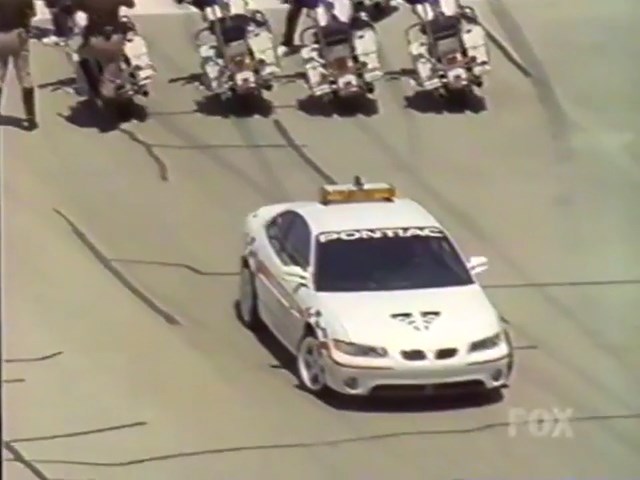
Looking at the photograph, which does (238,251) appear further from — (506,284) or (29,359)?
(506,284)

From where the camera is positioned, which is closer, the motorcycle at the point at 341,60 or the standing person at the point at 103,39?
the standing person at the point at 103,39

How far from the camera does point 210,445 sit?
666 centimetres

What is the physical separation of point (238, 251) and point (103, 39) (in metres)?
1.19

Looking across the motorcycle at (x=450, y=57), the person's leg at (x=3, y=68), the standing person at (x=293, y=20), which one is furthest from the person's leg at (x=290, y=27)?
the person's leg at (x=3, y=68)

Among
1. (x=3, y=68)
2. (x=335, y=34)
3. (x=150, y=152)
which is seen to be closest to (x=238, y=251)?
(x=150, y=152)

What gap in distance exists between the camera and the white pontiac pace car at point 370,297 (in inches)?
261

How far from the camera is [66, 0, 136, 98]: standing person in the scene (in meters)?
7.45

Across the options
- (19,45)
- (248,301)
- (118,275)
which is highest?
(19,45)

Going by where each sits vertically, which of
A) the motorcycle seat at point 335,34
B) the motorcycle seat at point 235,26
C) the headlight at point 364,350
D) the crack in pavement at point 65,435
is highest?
the motorcycle seat at point 235,26

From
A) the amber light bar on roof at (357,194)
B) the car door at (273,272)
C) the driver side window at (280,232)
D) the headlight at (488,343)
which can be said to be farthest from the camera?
the amber light bar on roof at (357,194)

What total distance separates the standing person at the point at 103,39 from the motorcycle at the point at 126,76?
0.01 m

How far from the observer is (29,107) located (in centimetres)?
744

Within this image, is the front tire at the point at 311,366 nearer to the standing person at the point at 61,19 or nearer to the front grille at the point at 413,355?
the front grille at the point at 413,355

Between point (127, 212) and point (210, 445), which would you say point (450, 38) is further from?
point (210, 445)
